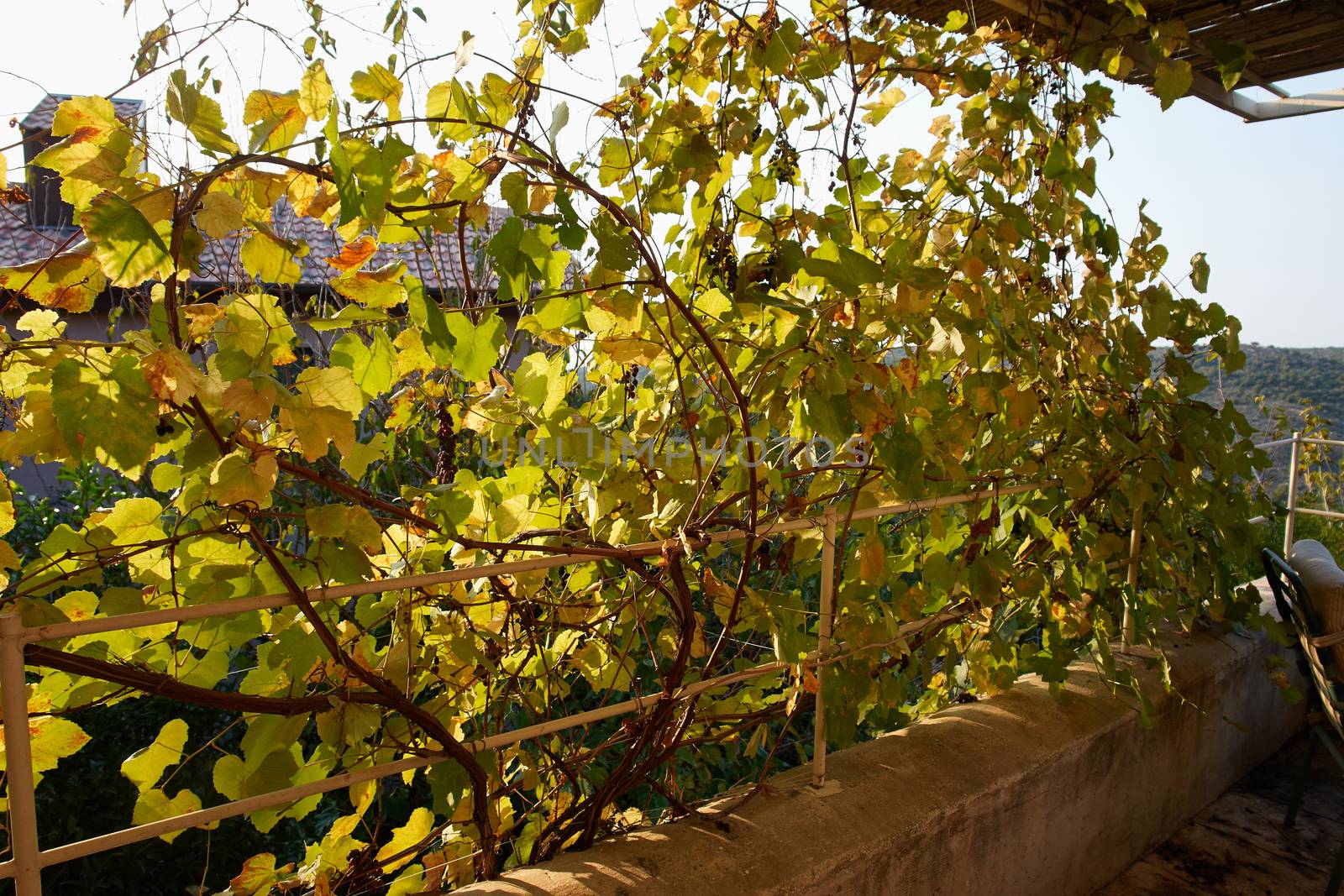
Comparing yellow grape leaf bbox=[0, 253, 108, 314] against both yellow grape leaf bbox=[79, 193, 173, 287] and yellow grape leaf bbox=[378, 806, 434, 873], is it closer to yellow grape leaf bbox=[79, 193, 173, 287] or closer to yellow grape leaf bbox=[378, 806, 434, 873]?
yellow grape leaf bbox=[79, 193, 173, 287]

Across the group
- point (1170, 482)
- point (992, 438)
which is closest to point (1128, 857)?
point (1170, 482)

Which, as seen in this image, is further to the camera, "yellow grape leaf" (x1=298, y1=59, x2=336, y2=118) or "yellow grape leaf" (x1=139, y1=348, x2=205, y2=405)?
"yellow grape leaf" (x1=298, y1=59, x2=336, y2=118)

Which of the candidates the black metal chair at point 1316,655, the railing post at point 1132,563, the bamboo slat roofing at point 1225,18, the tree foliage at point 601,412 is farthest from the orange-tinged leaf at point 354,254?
the black metal chair at point 1316,655

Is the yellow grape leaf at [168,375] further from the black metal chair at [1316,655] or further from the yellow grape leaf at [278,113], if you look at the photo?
the black metal chair at [1316,655]

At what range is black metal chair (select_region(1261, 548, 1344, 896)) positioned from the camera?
229cm

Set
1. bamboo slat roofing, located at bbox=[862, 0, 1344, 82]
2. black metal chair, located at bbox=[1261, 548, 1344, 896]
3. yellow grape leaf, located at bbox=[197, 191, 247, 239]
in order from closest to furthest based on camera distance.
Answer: yellow grape leaf, located at bbox=[197, 191, 247, 239] → black metal chair, located at bbox=[1261, 548, 1344, 896] → bamboo slat roofing, located at bbox=[862, 0, 1344, 82]

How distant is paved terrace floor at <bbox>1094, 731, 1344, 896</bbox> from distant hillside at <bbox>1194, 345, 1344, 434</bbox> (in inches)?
221

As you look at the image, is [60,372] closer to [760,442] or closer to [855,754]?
[760,442]

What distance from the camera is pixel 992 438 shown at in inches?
82.9

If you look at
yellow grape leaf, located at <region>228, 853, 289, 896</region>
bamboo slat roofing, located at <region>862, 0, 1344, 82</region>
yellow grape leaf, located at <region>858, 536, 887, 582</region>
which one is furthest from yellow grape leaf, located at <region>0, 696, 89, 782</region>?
bamboo slat roofing, located at <region>862, 0, 1344, 82</region>

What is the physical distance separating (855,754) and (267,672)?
3.74 feet

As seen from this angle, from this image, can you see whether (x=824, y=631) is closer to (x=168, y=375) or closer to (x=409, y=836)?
(x=409, y=836)

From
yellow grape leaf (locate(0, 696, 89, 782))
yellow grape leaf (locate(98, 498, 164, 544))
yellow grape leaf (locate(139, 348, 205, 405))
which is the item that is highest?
yellow grape leaf (locate(139, 348, 205, 405))

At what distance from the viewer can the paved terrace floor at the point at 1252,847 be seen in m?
2.33
